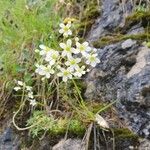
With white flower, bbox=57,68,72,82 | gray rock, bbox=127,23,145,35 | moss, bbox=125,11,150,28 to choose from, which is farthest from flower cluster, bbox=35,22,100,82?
moss, bbox=125,11,150,28

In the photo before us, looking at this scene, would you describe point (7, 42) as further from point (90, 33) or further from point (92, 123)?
point (92, 123)

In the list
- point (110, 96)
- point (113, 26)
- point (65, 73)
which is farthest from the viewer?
point (113, 26)

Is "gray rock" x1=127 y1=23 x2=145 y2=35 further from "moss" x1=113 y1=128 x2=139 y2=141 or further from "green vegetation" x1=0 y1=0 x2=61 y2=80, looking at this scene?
"moss" x1=113 y1=128 x2=139 y2=141

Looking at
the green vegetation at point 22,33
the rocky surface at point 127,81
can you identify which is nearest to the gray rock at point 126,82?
the rocky surface at point 127,81

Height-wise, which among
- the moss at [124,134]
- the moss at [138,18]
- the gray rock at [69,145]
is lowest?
the gray rock at [69,145]

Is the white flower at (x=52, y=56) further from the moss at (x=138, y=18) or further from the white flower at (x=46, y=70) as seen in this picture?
the moss at (x=138, y=18)

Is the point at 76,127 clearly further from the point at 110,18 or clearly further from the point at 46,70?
the point at 110,18

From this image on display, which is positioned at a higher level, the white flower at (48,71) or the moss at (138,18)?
the moss at (138,18)

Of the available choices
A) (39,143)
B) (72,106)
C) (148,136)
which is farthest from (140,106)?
(39,143)
